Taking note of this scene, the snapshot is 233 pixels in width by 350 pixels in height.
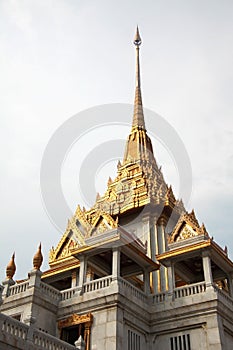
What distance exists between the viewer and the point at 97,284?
2541 cm

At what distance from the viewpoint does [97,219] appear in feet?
102

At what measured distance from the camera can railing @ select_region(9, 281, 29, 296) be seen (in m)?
25.2

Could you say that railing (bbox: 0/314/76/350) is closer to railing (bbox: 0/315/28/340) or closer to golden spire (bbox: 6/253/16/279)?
railing (bbox: 0/315/28/340)

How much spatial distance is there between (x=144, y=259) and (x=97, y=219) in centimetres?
519

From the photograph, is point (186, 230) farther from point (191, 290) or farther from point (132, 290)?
point (132, 290)

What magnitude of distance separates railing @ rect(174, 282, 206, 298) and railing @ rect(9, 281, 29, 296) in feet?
24.9

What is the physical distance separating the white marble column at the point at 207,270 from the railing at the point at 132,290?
341 centimetres

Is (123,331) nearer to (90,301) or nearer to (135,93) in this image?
(90,301)

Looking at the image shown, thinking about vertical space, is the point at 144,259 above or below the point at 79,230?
below

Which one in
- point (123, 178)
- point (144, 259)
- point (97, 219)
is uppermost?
point (123, 178)

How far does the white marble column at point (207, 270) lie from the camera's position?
2478 cm

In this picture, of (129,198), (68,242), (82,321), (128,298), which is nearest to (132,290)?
(128,298)

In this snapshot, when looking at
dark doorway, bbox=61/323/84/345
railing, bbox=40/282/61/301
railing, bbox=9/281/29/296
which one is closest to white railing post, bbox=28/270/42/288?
railing, bbox=9/281/29/296

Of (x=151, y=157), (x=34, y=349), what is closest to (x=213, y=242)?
(x=34, y=349)
